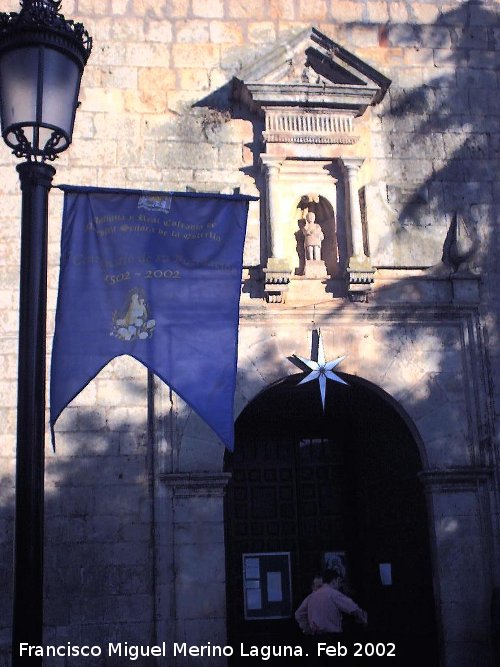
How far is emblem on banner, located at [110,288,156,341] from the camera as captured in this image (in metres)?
5.43

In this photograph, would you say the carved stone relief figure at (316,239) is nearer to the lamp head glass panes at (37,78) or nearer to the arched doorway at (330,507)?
the arched doorway at (330,507)

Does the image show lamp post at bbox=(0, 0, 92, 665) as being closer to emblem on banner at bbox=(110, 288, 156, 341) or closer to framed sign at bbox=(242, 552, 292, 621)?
emblem on banner at bbox=(110, 288, 156, 341)

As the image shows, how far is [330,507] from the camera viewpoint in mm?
11539

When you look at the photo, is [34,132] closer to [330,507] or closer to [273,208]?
[273,208]

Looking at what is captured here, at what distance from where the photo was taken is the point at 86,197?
18.6 ft

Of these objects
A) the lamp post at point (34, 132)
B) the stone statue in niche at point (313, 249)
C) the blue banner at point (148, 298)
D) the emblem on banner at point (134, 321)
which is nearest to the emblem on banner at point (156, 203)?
the blue banner at point (148, 298)

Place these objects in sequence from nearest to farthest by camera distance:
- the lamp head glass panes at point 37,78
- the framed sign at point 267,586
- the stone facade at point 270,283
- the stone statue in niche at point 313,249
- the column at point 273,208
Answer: the lamp head glass panes at point 37,78 < the stone facade at point 270,283 < the column at point 273,208 < the stone statue in niche at point 313,249 < the framed sign at point 267,586

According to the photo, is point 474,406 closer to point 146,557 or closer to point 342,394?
point 342,394

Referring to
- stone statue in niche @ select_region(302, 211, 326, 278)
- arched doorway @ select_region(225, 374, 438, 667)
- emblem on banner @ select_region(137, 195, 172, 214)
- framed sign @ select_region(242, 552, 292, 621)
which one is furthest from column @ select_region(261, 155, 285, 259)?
framed sign @ select_region(242, 552, 292, 621)

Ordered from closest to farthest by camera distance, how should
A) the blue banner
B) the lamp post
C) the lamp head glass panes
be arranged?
the lamp post, the lamp head glass panes, the blue banner

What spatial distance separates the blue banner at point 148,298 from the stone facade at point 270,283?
3.42m

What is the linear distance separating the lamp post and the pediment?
521 cm

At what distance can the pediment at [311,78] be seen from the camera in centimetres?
989

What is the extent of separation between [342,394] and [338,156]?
2.86m
